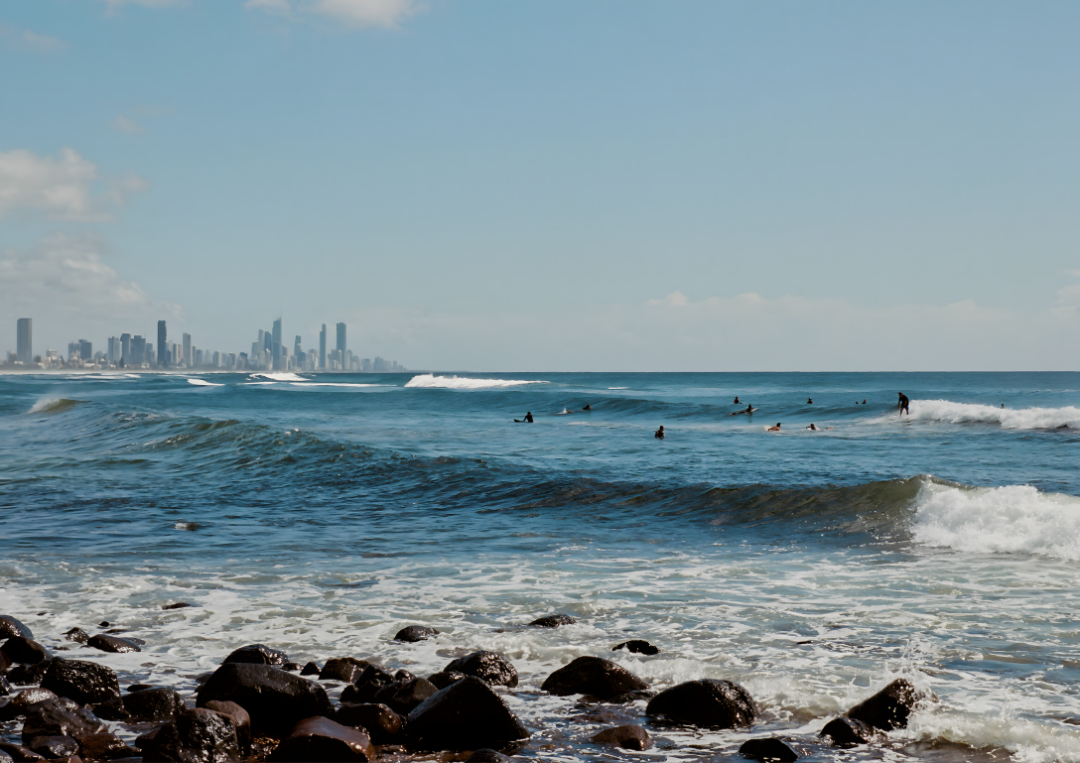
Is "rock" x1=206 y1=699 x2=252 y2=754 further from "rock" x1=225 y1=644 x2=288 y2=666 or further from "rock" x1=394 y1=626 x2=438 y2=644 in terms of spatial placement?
"rock" x1=394 y1=626 x2=438 y2=644

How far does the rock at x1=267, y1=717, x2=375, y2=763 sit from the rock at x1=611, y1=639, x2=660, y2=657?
2.87 metres

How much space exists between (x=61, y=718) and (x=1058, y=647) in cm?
850

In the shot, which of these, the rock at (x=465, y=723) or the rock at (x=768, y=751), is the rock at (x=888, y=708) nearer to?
the rock at (x=768, y=751)

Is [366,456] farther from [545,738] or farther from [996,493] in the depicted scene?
[545,738]

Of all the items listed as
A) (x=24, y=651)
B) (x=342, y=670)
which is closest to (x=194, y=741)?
(x=342, y=670)

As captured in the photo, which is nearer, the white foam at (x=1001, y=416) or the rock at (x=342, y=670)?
the rock at (x=342, y=670)

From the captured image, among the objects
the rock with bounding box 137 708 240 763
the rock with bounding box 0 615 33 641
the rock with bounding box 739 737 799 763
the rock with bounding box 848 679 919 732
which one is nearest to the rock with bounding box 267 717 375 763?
the rock with bounding box 137 708 240 763

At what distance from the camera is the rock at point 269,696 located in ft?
19.9

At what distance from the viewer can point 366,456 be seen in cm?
2519

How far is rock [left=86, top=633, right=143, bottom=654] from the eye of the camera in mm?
7809

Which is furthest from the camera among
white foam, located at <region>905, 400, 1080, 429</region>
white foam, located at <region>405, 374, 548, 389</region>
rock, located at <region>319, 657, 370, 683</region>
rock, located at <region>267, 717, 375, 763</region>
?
white foam, located at <region>405, 374, 548, 389</region>

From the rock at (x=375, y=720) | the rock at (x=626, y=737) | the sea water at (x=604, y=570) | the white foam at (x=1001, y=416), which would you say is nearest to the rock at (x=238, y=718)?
the rock at (x=375, y=720)

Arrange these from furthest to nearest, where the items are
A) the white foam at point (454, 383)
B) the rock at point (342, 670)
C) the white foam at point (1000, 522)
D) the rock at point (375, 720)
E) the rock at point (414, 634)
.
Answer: the white foam at point (454, 383) < the white foam at point (1000, 522) < the rock at point (414, 634) < the rock at point (342, 670) < the rock at point (375, 720)

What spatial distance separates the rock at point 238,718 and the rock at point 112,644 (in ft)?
7.76
